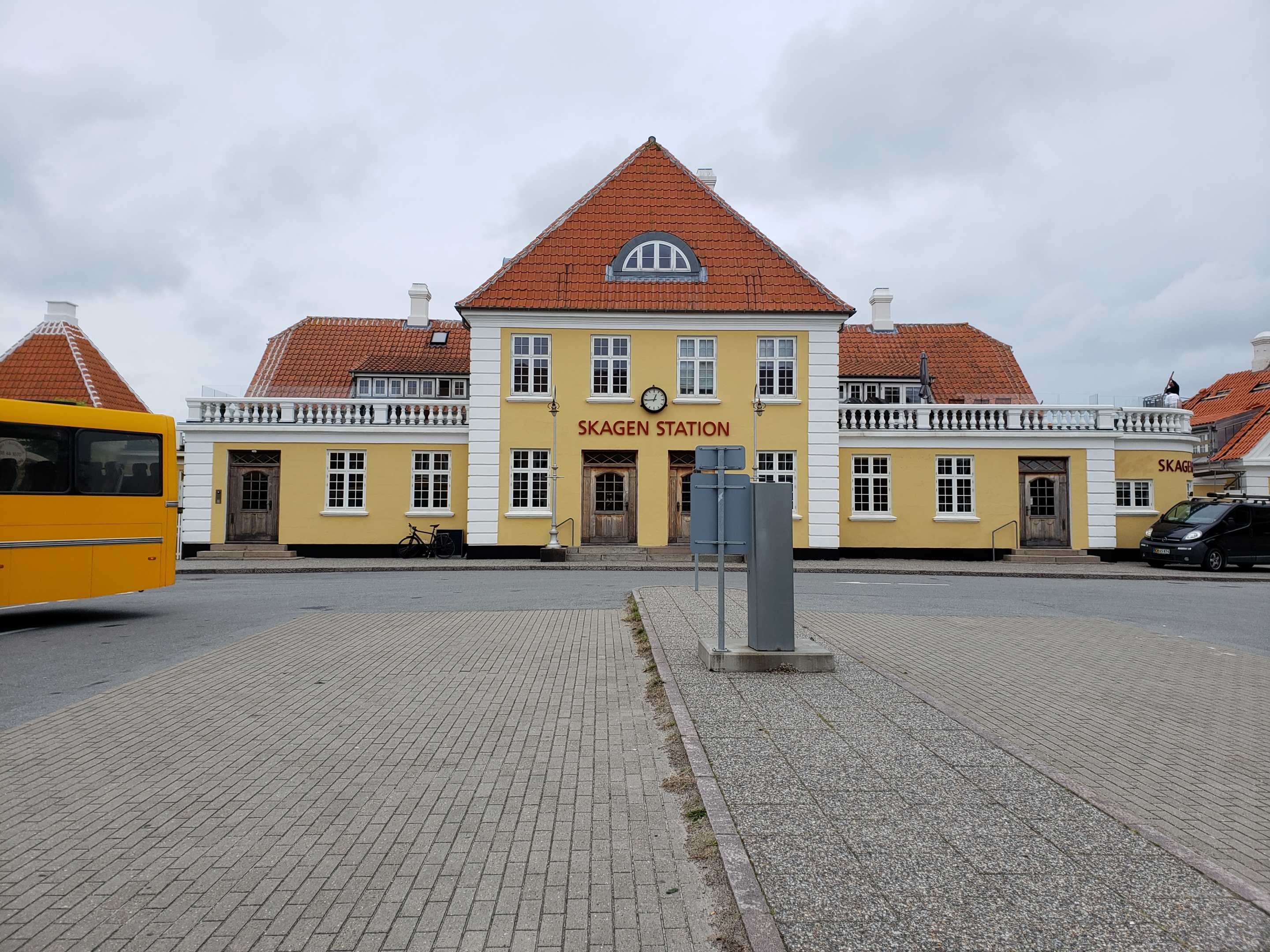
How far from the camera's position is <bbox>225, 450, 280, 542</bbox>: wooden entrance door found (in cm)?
2680

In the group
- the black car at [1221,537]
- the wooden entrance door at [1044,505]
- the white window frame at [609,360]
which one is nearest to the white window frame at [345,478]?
the white window frame at [609,360]

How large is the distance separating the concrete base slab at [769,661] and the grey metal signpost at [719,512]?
0.13 meters

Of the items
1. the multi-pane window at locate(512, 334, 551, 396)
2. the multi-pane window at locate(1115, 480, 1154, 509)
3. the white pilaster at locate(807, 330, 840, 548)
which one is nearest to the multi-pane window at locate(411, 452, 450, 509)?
the multi-pane window at locate(512, 334, 551, 396)

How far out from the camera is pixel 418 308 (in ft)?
126

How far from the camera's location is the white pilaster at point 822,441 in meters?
26.4

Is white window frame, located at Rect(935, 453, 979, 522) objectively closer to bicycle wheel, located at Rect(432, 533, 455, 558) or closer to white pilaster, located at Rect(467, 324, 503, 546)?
white pilaster, located at Rect(467, 324, 503, 546)

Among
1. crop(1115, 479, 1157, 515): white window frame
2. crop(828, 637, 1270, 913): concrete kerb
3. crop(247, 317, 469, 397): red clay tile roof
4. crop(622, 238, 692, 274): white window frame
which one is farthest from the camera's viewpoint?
crop(247, 317, 469, 397): red clay tile roof

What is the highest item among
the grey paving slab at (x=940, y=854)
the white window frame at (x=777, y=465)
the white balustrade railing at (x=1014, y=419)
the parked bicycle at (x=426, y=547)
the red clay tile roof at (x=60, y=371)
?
the red clay tile roof at (x=60, y=371)

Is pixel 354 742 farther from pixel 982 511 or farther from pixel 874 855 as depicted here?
pixel 982 511

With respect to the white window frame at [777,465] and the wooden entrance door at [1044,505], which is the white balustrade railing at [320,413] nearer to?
the white window frame at [777,465]

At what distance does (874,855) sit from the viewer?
3.91 m

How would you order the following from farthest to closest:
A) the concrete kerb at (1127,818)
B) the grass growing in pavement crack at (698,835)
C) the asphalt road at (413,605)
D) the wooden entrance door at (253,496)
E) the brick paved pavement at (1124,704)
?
the wooden entrance door at (253,496), the asphalt road at (413,605), the brick paved pavement at (1124,704), the concrete kerb at (1127,818), the grass growing in pavement crack at (698,835)

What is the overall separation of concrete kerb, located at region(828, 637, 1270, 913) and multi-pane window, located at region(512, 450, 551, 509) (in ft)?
65.7

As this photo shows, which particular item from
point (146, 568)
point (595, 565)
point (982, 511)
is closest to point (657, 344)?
point (595, 565)
